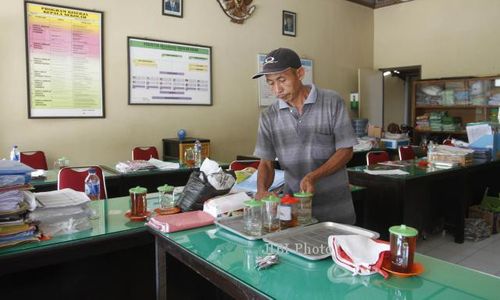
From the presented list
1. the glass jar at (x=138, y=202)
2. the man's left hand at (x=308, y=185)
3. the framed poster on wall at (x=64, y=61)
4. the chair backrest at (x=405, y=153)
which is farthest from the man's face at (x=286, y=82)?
the chair backrest at (x=405, y=153)

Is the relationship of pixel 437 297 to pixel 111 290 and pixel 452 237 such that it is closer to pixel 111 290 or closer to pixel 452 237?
pixel 111 290

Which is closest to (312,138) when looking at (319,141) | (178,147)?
(319,141)

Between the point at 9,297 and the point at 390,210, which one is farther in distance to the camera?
the point at 390,210

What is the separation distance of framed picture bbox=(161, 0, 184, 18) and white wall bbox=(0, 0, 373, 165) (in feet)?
0.20

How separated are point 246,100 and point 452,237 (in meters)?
3.12

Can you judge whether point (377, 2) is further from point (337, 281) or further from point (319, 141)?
point (337, 281)

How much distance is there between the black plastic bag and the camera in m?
1.83

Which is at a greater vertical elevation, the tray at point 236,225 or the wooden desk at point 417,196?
the tray at point 236,225

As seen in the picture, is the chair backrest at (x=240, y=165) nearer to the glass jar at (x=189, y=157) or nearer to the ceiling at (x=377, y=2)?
the glass jar at (x=189, y=157)

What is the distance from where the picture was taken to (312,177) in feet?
5.69

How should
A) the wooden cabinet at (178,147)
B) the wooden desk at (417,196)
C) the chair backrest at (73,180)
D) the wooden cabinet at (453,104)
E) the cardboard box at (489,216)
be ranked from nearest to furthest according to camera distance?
the chair backrest at (73,180), the wooden desk at (417,196), the cardboard box at (489,216), the wooden cabinet at (178,147), the wooden cabinet at (453,104)

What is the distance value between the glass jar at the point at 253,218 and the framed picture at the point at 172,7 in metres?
3.89

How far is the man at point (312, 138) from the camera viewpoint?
1814 millimetres

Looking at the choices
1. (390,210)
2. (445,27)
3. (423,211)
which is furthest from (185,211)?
(445,27)
